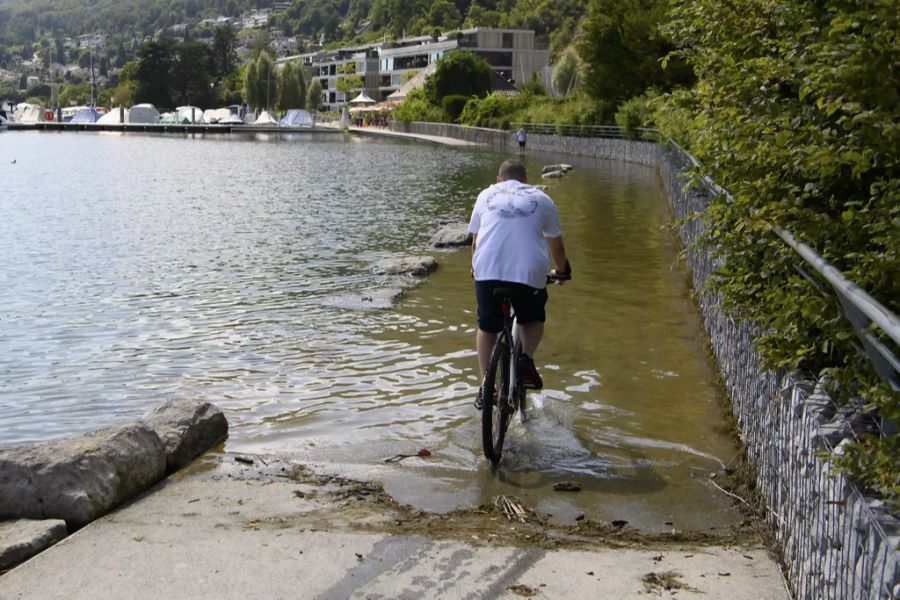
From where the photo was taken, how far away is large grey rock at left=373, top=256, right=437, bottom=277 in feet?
50.7

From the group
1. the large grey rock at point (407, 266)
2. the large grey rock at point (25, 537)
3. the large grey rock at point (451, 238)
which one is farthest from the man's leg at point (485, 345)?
the large grey rock at point (451, 238)

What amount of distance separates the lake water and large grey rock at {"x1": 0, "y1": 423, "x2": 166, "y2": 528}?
56.0 inches

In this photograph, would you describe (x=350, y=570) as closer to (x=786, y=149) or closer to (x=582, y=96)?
(x=786, y=149)

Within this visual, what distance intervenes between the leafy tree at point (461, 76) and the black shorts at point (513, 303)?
91806 mm

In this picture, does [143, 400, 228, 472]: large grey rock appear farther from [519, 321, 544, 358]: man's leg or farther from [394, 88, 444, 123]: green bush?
[394, 88, 444, 123]: green bush

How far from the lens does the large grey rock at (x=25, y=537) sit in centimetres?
525

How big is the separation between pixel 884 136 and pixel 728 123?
2.48m

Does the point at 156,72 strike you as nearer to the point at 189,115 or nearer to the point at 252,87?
the point at 189,115

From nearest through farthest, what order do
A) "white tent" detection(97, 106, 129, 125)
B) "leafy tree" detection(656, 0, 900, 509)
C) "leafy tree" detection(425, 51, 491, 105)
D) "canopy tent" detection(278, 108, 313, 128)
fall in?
"leafy tree" detection(656, 0, 900, 509) < "leafy tree" detection(425, 51, 491, 105) < "canopy tent" detection(278, 108, 313, 128) < "white tent" detection(97, 106, 129, 125)

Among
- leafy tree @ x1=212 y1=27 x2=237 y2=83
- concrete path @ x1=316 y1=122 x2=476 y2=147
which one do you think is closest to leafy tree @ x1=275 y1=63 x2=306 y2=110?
concrete path @ x1=316 y1=122 x2=476 y2=147

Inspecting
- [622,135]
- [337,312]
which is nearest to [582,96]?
[622,135]

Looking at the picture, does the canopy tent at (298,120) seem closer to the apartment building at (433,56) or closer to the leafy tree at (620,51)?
the apartment building at (433,56)

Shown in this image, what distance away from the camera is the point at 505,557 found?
17.2 feet

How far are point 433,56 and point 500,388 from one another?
158 meters
